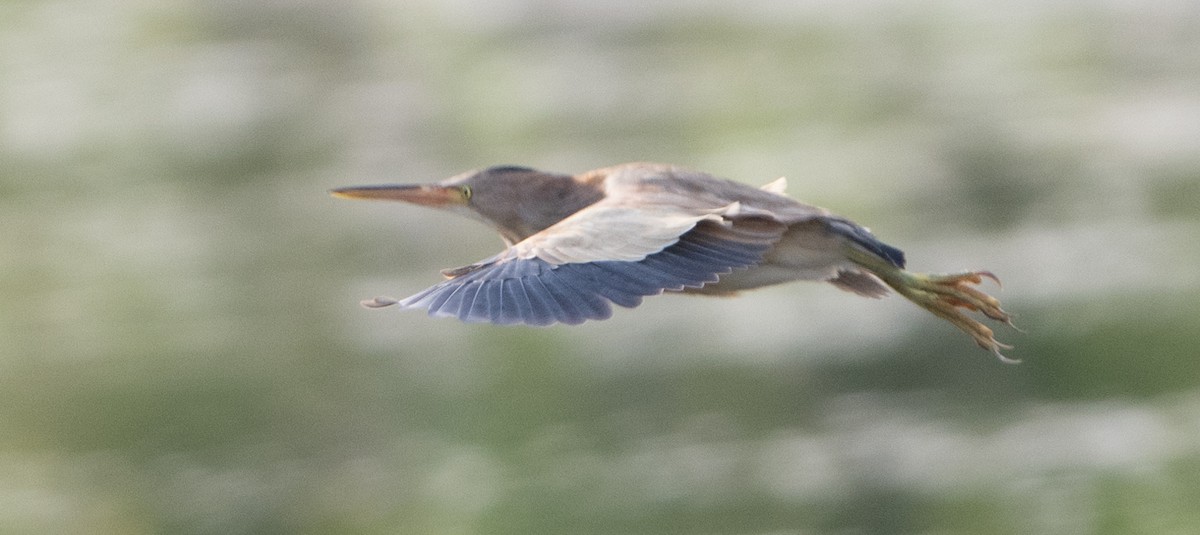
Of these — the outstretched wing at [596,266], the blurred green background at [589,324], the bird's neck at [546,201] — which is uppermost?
the blurred green background at [589,324]

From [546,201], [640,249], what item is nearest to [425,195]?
[546,201]

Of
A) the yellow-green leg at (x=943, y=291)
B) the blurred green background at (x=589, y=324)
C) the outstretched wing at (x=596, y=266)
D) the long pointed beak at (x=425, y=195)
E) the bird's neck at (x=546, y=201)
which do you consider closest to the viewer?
the outstretched wing at (x=596, y=266)

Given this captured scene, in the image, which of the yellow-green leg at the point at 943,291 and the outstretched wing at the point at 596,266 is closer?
the outstretched wing at the point at 596,266

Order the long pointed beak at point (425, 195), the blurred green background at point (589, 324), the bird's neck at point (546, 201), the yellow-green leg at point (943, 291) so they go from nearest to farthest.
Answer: the yellow-green leg at point (943, 291) → the bird's neck at point (546, 201) → the long pointed beak at point (425, 195) → the blurred green background at point (589, 324)

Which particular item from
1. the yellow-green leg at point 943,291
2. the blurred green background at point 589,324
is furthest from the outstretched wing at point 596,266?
the blurred green background at point 589,324

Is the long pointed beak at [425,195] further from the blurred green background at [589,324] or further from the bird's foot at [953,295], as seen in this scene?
the blurred green background at [589,324]

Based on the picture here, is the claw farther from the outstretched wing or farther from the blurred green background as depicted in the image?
the blurred green background
